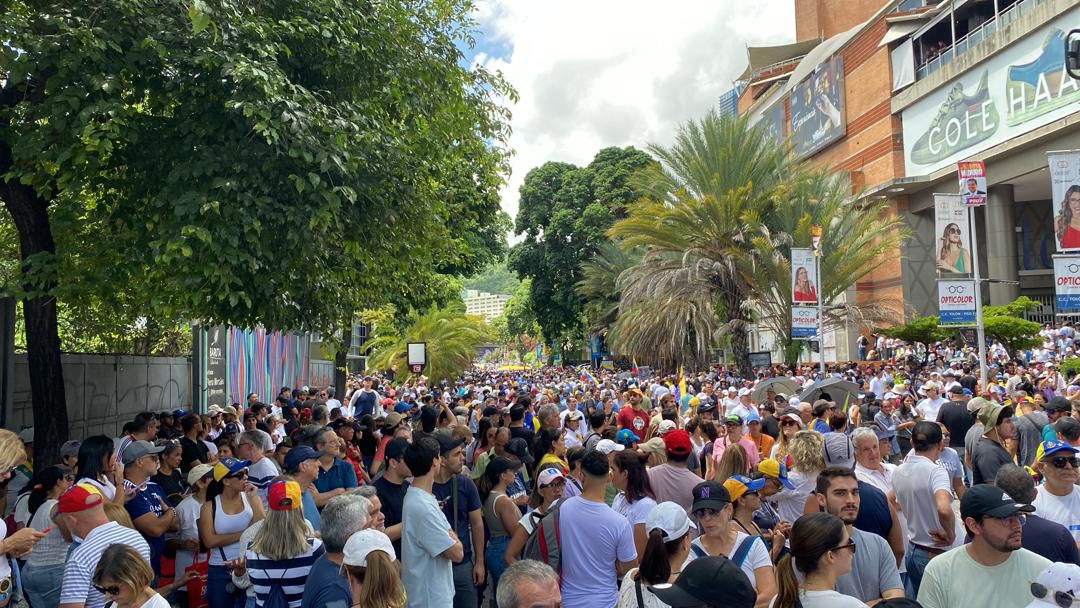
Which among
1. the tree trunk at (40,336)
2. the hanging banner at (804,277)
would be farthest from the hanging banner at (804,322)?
the tree trunk at (40,336)

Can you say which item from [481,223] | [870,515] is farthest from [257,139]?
[481,223]

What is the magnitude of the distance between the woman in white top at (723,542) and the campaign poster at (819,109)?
45211 millimetres

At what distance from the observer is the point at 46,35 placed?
8227 mm

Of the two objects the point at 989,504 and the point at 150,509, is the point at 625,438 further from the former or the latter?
the point at 989,504

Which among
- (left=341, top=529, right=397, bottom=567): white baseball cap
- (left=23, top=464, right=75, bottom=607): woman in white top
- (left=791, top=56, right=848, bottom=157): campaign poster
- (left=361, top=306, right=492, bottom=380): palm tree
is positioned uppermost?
(left=791, top=56, right=848, bottom=157): campaign poster

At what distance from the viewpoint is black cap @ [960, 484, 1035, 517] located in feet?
12.8

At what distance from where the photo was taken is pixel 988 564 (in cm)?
398

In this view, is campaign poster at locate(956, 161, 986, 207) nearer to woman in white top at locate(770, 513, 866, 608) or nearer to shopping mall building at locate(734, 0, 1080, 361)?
shopping mall building at locate(734, 0, 1080, 361)

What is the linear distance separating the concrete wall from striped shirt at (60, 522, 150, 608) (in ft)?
25.2

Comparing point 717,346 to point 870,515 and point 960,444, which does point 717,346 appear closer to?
point 960,444

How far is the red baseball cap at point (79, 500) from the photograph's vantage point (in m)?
4.60

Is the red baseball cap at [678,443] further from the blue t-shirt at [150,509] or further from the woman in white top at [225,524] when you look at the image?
the blue t-shirt at [150,509]

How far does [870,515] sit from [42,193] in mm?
8148

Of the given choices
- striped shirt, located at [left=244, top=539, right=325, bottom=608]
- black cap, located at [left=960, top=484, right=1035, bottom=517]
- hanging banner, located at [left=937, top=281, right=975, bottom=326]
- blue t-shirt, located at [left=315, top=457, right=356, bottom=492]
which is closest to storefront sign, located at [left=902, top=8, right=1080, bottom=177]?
hanging banner, located at [left=937, top=281, right=975, bottom=326]
